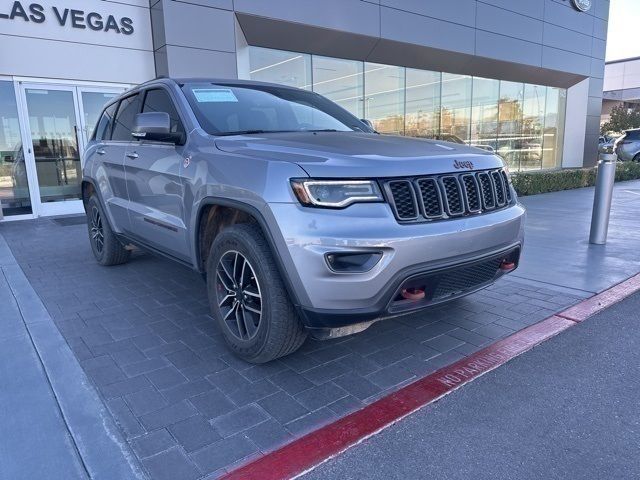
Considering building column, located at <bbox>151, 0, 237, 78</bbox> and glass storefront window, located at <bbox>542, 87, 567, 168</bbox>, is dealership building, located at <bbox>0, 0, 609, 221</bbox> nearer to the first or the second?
building column, located at <bbox>151, 0, 237, 78</bbox>

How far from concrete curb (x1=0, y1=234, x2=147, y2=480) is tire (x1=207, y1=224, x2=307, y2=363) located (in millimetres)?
886

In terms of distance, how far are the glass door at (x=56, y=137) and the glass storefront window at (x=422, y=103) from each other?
884cm

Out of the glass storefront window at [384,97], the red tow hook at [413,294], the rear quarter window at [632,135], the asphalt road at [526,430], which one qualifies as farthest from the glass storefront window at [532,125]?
the red tow hook at [413,294]

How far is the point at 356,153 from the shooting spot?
2.70 meters

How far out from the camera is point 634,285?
15.1 ft

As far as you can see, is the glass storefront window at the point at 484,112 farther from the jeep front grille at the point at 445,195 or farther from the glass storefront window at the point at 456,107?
the jeep front grille at the point at 445,195

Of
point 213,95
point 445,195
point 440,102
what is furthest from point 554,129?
point 445,195

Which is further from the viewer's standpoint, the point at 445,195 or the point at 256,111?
the point at 256,111

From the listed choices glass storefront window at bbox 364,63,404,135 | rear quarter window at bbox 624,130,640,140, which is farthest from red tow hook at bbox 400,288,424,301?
rear quarter window at bbox 624,130,640,140

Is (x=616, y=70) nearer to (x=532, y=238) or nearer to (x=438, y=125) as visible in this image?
(x=438, y=125)

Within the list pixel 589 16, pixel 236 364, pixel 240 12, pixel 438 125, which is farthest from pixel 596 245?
pixel 589 16

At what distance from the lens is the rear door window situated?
458 cm

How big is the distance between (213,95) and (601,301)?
379cm

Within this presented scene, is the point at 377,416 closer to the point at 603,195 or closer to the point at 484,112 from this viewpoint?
the point at 603,195
